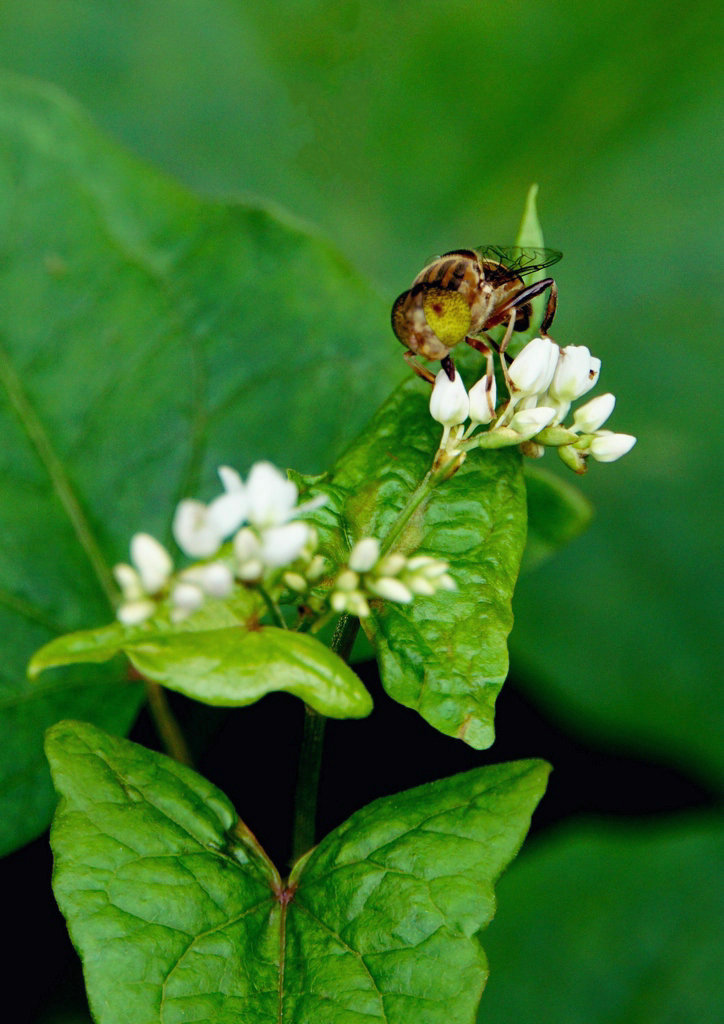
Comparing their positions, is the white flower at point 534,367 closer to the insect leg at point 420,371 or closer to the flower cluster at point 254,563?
the insect leg at point 420,371

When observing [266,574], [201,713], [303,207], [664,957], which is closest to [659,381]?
[303,207]

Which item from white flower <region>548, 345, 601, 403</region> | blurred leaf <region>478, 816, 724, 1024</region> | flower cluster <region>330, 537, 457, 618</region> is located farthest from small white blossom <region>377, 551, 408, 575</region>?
blurred leaf <region>478, 816, 724, 1024</region>

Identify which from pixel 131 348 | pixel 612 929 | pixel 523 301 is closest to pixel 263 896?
pixel 523 301

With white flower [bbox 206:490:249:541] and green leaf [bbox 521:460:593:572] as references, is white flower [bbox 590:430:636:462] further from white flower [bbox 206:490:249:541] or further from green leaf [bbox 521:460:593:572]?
white flower [bbox 206:490:249:541]

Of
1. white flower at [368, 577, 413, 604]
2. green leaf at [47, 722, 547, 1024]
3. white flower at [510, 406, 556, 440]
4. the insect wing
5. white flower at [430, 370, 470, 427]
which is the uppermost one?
the insect wing

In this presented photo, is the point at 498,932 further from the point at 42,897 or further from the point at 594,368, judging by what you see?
the point at 594,368

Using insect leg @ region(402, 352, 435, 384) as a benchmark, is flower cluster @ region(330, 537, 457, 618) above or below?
below
